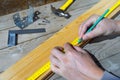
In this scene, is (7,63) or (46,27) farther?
(46,27)

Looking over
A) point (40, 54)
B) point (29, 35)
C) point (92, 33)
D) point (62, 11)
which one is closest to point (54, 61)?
point (40, 54)

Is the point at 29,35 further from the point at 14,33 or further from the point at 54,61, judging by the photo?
the point at 54,61

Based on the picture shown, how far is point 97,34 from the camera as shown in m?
1.98

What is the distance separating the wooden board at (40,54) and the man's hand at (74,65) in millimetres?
162

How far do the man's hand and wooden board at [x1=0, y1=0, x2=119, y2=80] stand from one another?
0.16m

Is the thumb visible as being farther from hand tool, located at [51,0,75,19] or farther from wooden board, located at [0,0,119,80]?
hand tool, located at [51,0,75,19]

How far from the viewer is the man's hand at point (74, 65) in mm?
1677

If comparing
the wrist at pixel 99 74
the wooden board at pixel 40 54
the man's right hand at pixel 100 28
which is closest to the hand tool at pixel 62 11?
the wooden board at pixel 40 54

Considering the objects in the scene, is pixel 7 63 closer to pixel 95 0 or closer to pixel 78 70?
pixel 78 70

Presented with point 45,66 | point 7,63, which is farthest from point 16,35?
point 45,66

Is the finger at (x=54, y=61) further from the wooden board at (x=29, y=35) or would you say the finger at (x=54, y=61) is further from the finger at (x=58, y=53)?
the wooden board at (x=29, y=35)

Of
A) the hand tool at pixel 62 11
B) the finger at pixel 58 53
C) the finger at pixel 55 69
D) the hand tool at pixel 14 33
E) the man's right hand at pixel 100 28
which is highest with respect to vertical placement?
the hand tool at pixel 62 11

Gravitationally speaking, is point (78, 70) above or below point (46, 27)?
below

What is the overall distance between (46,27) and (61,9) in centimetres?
Answer: 22
